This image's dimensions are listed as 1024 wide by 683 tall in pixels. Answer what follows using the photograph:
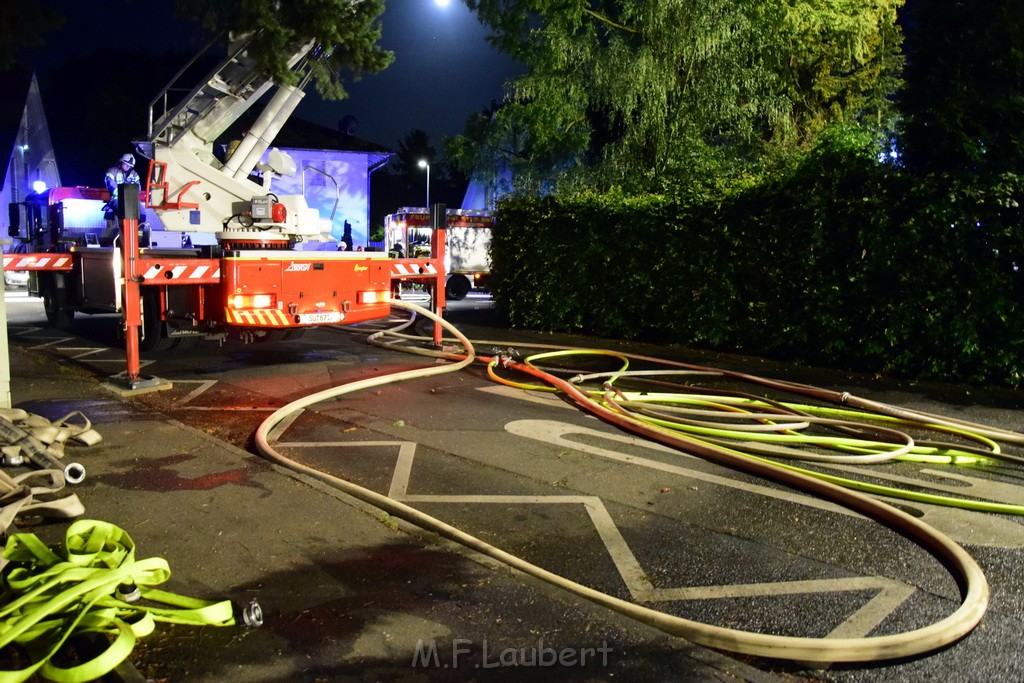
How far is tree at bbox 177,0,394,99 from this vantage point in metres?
10.4

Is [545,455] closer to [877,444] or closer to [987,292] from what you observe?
[877,444]

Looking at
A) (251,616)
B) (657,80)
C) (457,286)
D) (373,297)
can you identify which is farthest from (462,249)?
(251,616)

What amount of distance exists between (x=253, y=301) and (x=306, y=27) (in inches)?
166

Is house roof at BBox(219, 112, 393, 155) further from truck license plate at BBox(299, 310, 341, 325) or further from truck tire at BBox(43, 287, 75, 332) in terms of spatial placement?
truck license plate at BBox(299, 310, 341, 325)

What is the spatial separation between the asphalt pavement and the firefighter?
4820mm

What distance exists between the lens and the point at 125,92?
134 ft

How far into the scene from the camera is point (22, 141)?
37031 millimetres

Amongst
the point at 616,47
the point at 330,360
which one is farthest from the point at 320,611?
the point at 616,47

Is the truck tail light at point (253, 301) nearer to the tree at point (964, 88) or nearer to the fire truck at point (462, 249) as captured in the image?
the tree at point (964, 88)

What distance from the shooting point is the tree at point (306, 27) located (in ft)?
34.0

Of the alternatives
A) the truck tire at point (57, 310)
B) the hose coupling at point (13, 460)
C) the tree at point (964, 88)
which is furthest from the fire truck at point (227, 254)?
the tree at point (964, 88)

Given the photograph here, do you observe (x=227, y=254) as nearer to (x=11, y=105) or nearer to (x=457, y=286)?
(x=457, y=286)

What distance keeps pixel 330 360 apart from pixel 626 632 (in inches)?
312

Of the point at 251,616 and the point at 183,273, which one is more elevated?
the point at 183,273
